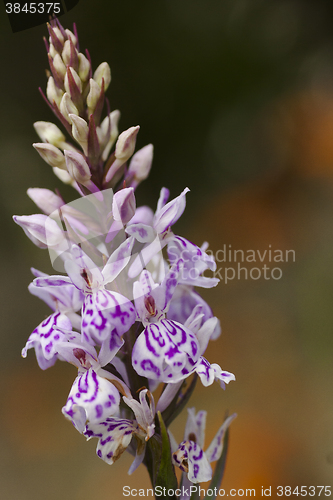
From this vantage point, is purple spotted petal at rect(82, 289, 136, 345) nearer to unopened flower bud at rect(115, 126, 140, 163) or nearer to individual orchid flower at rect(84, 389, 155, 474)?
individual orchid flower at rect(84, 389, 155, 474)

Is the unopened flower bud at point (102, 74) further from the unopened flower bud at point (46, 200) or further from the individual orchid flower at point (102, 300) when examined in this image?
the individual orchid flower at point (102, 300)

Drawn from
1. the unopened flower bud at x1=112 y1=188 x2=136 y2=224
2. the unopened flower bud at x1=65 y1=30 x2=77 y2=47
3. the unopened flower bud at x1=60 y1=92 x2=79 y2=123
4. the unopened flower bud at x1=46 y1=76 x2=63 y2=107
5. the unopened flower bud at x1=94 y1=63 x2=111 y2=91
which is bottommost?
the unopened flower bud at x1=112 y1=188 x2=136 y2=224

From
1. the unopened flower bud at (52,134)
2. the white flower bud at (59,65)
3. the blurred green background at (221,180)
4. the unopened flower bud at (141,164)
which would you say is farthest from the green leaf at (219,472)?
the blurred green background at (221,180)

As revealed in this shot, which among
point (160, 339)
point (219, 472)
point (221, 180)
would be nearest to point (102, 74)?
point (160, 339)

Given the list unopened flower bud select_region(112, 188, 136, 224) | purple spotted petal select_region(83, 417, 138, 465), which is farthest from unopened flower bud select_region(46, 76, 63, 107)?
purple spotted petal select_region(83, 417, 138, 465)

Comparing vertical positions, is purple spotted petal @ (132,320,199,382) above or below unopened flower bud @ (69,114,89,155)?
below

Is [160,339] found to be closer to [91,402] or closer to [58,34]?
[91,402]

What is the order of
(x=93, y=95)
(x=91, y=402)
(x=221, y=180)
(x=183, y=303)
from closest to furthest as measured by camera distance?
1. (x=91, y=402)
2. (x=93, y=95)
3. (x=183, y=303)
4. (x=221, y=180)
